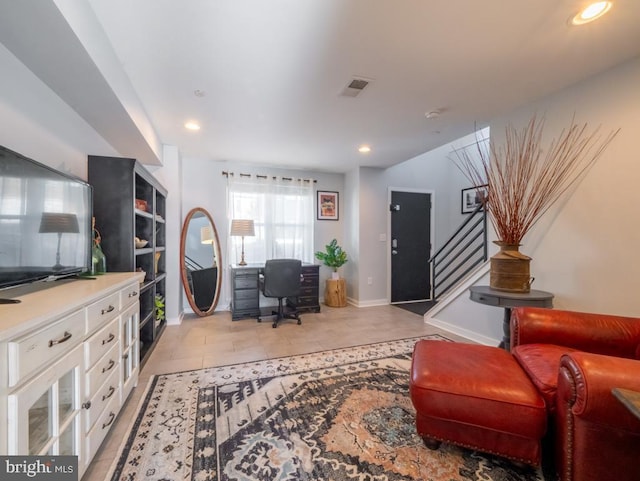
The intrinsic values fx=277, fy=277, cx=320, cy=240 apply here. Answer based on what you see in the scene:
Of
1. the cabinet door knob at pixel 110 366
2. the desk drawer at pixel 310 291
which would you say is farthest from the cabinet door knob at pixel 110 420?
the desk drawer at pixel 310 291

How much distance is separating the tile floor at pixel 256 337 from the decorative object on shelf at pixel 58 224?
113 cm

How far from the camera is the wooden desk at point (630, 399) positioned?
79 centimetres

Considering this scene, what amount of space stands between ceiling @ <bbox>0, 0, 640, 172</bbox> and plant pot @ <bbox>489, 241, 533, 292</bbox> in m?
1.30

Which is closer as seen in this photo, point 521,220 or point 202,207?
point 521,220

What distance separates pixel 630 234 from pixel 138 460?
3.26 metres

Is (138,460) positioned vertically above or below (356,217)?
below

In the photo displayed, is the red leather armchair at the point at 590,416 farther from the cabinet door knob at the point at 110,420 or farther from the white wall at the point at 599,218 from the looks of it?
the cabinet door knob at the point at 110,420

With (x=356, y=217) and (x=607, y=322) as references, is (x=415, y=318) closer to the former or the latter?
(x=356, y=217)

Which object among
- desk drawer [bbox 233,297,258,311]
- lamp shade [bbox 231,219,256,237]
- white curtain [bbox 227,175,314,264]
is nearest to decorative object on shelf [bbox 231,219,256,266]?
lamp shade [bbox 231,219,256,237]

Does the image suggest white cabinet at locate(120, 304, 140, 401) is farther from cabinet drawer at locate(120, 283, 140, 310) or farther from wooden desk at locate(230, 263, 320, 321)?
wooden desk at locate(230, 263, 320, 321)

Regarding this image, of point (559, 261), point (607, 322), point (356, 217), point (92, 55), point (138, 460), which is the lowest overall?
point (138, 460)

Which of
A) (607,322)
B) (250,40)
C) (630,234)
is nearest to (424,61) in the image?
(250,40)

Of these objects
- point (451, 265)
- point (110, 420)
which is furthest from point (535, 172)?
point (110, 420)

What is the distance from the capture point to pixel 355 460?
137 cm
